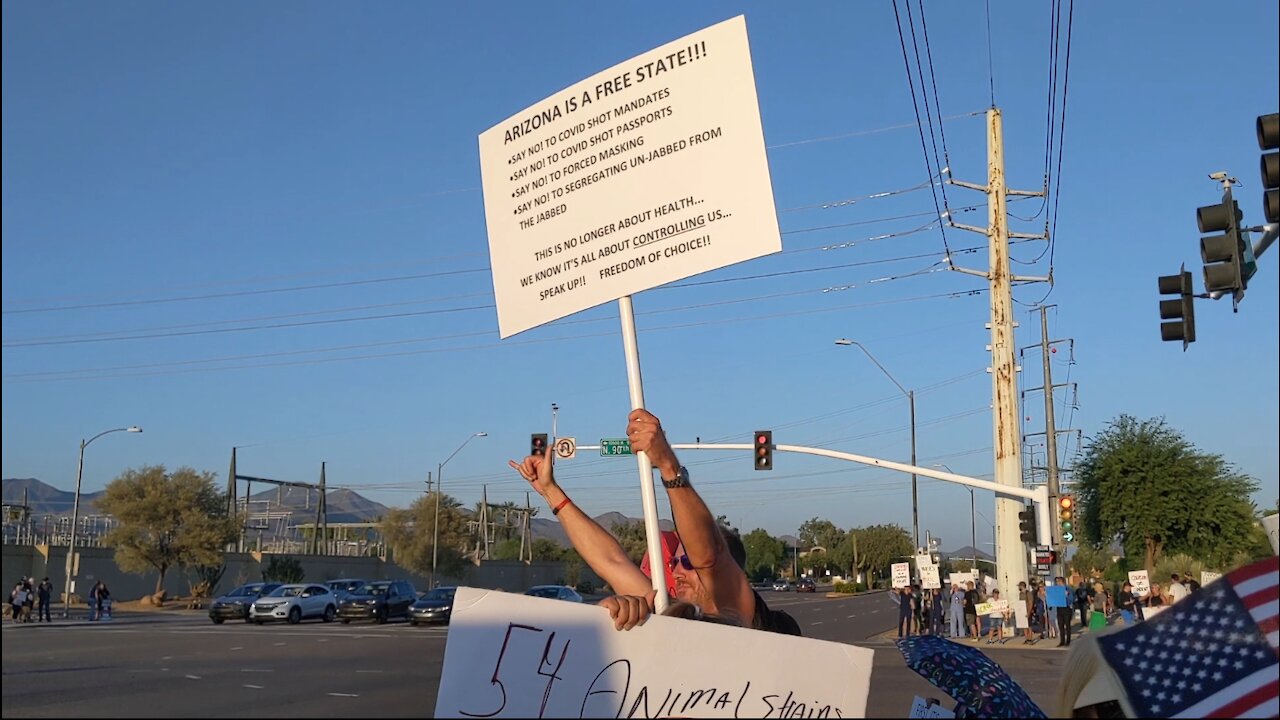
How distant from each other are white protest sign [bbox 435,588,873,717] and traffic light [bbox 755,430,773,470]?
2727 cm

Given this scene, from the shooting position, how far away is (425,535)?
224 feet

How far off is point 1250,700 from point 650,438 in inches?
71.9

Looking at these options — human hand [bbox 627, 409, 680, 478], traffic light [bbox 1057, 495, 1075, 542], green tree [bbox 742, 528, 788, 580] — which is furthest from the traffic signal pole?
green tree [bbox 742, 528, 788, 580]

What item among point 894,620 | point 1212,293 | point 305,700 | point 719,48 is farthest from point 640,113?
point 894,620

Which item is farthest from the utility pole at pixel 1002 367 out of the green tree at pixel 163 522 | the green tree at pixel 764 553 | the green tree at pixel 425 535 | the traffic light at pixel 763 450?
the green tree at pixel 764 553

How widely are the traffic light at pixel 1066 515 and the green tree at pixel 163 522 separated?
89.3ft

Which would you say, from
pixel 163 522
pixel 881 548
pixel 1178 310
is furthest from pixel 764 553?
pixel 163 522

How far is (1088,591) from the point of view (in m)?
33.4

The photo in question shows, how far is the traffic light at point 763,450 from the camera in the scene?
30.3 m

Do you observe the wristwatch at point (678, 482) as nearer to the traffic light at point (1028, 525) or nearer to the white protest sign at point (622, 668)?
the white protest sign at point (622, 668)

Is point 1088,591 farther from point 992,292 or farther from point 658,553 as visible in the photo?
point 658,553

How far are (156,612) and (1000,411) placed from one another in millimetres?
29472

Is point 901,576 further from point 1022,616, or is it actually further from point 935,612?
point 1022,616

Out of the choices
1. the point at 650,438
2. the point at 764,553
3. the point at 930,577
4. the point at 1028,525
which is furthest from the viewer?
the point at 764,553
